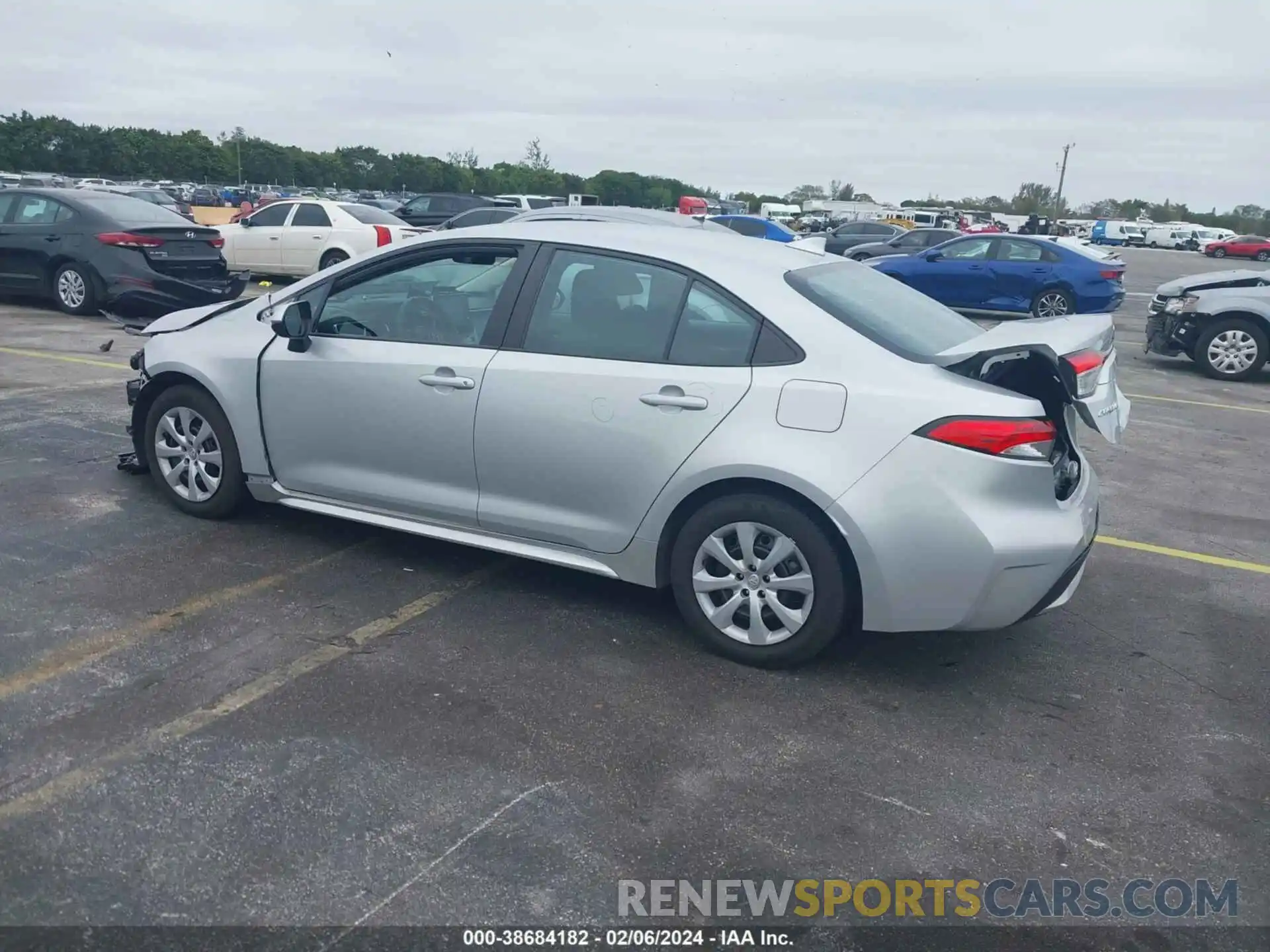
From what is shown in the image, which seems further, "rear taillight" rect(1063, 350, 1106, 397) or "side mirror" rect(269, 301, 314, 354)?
"side mirror" rect(269, 301, 314, 354)

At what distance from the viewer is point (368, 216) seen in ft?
62.2

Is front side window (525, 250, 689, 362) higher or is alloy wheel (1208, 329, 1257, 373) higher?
front side window (525, 250, 689, 362)

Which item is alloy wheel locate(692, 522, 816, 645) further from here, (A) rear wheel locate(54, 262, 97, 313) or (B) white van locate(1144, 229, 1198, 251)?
(B) white van locate(1144, 229, 1198, 251)

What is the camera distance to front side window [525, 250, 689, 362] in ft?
14.8

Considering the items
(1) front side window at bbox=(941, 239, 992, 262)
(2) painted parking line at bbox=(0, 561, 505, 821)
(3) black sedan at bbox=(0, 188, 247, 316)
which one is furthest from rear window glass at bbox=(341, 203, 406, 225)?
(2) painted parking line at bbox=(0, 561, 505, 821)

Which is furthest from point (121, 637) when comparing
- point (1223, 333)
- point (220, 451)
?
point (1223, 333)

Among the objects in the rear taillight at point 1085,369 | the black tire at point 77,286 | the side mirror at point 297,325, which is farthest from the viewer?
the black tire at point 77,286

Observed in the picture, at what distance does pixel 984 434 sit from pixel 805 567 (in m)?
0.80

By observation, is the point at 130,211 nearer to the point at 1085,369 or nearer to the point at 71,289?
the point at 71,289

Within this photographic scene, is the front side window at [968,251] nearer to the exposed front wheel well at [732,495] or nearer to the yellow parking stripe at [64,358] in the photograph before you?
the yellow parking stripe at [64,358]

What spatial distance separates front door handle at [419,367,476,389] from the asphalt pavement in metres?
0.91

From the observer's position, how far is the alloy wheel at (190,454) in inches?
220

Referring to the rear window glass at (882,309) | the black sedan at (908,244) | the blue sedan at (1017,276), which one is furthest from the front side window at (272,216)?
the rear window glass at (882,309)

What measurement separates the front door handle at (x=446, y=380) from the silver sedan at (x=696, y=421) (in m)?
0.01
